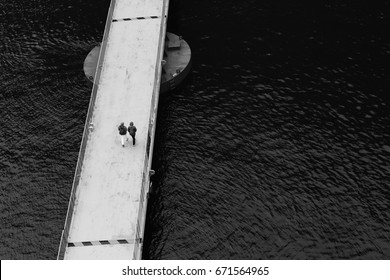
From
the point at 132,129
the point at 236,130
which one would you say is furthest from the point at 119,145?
the point at 236,130

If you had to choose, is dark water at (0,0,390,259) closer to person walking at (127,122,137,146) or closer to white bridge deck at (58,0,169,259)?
white bridge deck at (58,0,169,259)

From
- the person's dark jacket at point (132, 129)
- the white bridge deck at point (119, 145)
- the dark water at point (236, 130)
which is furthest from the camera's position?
the person's dark jacket at point (132, 129)

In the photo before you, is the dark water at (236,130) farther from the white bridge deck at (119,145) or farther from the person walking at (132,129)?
the person walking at (132,129)

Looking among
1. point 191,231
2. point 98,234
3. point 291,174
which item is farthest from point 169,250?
point 291,174

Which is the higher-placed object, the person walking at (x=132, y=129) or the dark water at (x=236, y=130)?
the person walking at (x=132, y=129)

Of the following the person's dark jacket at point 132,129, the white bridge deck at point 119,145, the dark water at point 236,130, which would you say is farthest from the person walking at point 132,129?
the dark water at point 236,130
